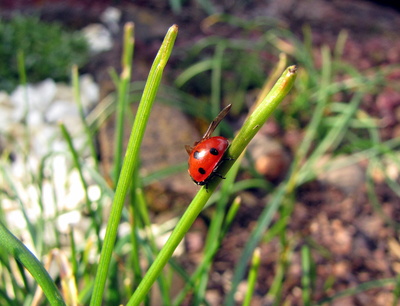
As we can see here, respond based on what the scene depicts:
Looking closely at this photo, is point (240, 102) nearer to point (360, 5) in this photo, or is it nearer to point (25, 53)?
point (25, 53)

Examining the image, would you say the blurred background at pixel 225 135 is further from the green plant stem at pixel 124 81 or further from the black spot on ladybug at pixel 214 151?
the black spot on ladybug at pixel 214 151

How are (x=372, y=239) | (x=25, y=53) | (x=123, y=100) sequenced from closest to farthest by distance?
(x=123, y=100), (x=372, y=239), (x=25, y=53)

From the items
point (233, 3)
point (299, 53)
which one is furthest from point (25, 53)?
point (233, 3)

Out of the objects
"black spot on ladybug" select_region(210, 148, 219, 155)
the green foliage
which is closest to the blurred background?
the green foliage

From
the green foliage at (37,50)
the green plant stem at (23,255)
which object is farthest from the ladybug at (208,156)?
the green foliage at (37,50)

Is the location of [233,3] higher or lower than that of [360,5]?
higher

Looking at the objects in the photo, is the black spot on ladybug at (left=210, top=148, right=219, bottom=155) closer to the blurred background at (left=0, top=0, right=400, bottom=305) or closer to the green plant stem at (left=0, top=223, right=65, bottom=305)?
the green plant stem at (left=0, top=223, right=65, bottom=305)
